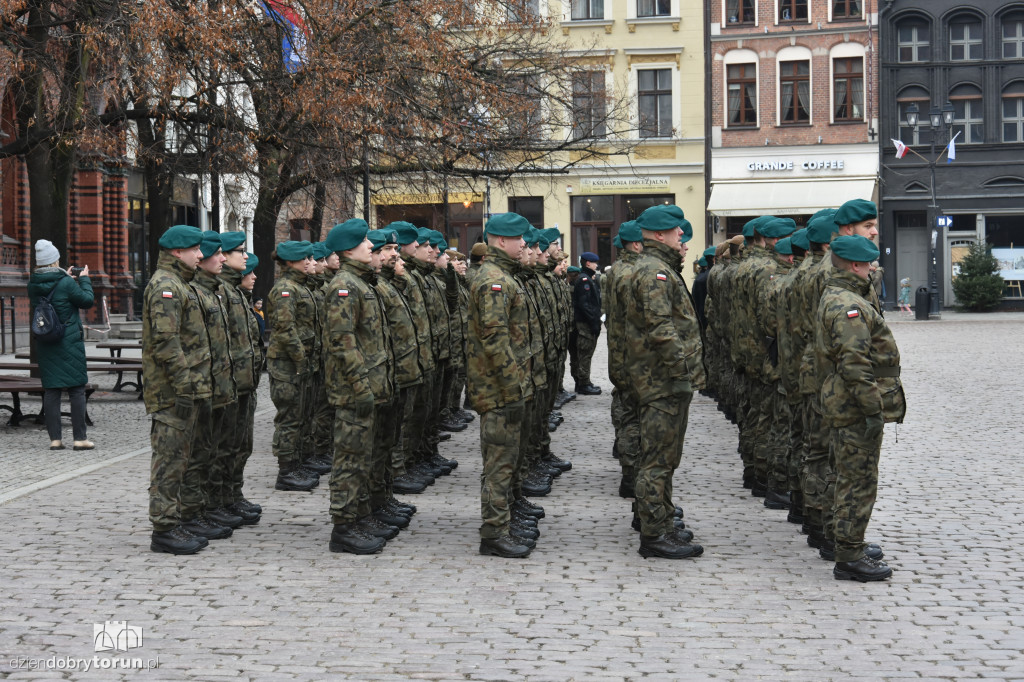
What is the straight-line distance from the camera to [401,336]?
358 inches

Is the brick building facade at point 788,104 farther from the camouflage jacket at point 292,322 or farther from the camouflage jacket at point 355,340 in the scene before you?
the camouflage jacket at point 355,340

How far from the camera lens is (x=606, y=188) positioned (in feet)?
143

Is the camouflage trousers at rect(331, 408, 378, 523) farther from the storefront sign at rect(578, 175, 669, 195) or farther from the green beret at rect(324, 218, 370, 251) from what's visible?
the storefront sign at rect(578, 175, 669, 195)

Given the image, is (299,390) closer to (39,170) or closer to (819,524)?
(819,524)

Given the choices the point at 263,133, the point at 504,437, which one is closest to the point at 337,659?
the point at 504,437

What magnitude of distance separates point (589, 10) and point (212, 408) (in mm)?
37866

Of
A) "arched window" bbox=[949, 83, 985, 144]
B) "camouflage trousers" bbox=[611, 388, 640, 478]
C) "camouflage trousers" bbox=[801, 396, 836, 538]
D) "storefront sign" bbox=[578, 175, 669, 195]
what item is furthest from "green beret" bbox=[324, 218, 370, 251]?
"arched window" bbox=[949, 83, 985, 144]

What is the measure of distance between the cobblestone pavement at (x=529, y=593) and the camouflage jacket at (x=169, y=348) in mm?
1019

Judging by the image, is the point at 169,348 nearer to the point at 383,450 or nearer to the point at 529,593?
the point at 383,450

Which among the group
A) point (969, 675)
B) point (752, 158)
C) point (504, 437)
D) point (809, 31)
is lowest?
point (969, 675)

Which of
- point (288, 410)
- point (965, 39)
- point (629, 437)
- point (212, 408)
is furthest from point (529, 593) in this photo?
point (965, 39)

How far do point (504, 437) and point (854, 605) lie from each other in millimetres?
2416

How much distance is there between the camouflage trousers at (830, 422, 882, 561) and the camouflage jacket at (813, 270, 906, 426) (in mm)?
115

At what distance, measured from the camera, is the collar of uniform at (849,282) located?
727 cm
